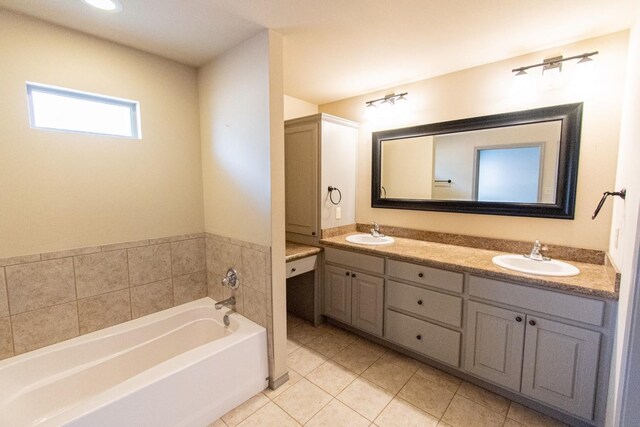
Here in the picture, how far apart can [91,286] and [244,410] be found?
1322mm

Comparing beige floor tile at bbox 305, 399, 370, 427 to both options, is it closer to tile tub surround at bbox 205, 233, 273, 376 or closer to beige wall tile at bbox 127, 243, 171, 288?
tile tub surround at bbox 205, 233, 273, 376

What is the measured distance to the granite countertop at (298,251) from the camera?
92.9 inches

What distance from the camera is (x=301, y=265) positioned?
247 cm

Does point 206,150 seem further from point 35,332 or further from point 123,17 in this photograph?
point 35,332

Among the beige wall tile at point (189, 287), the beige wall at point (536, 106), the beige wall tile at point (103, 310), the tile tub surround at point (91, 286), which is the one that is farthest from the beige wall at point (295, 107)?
the beige wall tile at point (103, 310)

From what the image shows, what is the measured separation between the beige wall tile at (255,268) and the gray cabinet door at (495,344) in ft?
4.68

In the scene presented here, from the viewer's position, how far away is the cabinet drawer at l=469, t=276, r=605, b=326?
4.68 feet

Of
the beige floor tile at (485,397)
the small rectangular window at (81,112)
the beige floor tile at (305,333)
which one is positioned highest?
the small rectangular window at (81,112)

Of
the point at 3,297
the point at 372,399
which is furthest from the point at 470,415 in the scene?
the point at 3,297

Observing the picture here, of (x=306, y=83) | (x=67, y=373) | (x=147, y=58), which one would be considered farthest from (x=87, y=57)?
(x=67, y=373)

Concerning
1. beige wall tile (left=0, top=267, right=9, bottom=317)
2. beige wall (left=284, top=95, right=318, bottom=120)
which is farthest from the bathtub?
beige wall (left=284, top=95, right=318, bottom=120)

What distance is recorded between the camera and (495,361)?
1.75 meters

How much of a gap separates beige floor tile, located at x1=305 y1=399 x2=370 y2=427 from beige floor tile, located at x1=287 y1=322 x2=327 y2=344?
0.79 metres

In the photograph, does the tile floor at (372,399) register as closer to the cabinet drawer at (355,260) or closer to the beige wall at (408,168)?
the cabinet drawer at (355,260)
